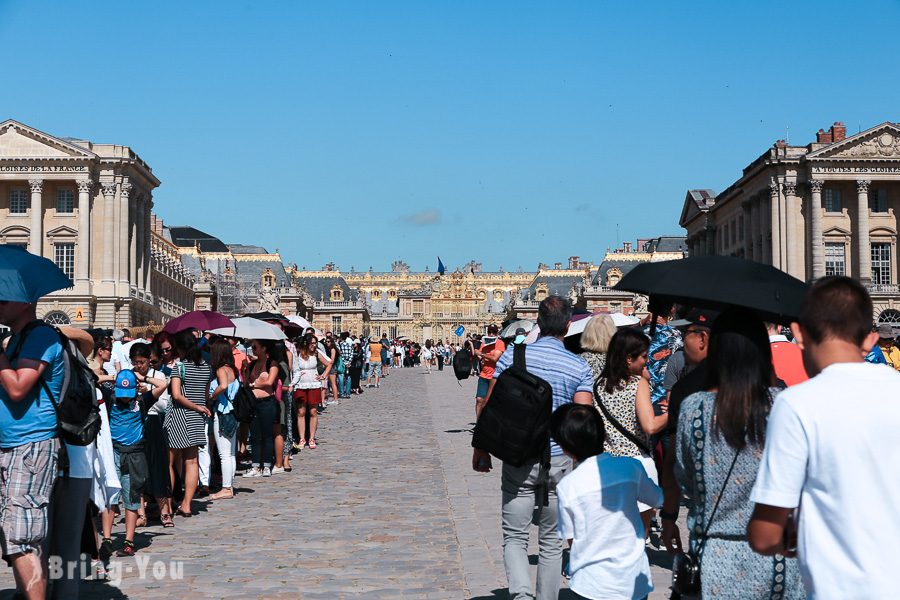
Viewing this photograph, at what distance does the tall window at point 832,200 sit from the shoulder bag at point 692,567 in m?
66.2

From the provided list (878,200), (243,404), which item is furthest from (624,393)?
(878,200)

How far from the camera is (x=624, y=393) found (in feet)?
23.9

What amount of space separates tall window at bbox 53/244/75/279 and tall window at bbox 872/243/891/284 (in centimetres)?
4568

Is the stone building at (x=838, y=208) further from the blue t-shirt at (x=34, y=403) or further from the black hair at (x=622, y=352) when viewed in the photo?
the blue t-shirt at (x=34, y=403)

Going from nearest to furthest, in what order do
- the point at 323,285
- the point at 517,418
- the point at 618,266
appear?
1. the point at 517,418
2. the point at 618,266
3. the point at 323,285

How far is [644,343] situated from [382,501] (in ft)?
20.1

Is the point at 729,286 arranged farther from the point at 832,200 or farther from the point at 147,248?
the point at 147,248

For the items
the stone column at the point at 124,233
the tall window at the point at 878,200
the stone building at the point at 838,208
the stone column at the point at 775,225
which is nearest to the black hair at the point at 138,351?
the stone building at the point at 838,208

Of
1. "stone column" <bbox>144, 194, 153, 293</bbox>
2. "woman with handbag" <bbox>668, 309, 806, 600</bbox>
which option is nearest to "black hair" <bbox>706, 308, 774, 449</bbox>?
"woman with handbag" <bbox>668, 309, 806, 600</bbox>

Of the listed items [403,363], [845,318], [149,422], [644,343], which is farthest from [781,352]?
[403,363]

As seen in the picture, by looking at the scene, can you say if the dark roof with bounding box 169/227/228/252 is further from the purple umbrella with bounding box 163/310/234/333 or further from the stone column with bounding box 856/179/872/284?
the purple umbrella with bounding box 163/310/234/333

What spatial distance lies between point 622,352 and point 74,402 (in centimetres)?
316

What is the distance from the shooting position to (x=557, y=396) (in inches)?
281

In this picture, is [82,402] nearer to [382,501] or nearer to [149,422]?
[149,422]
